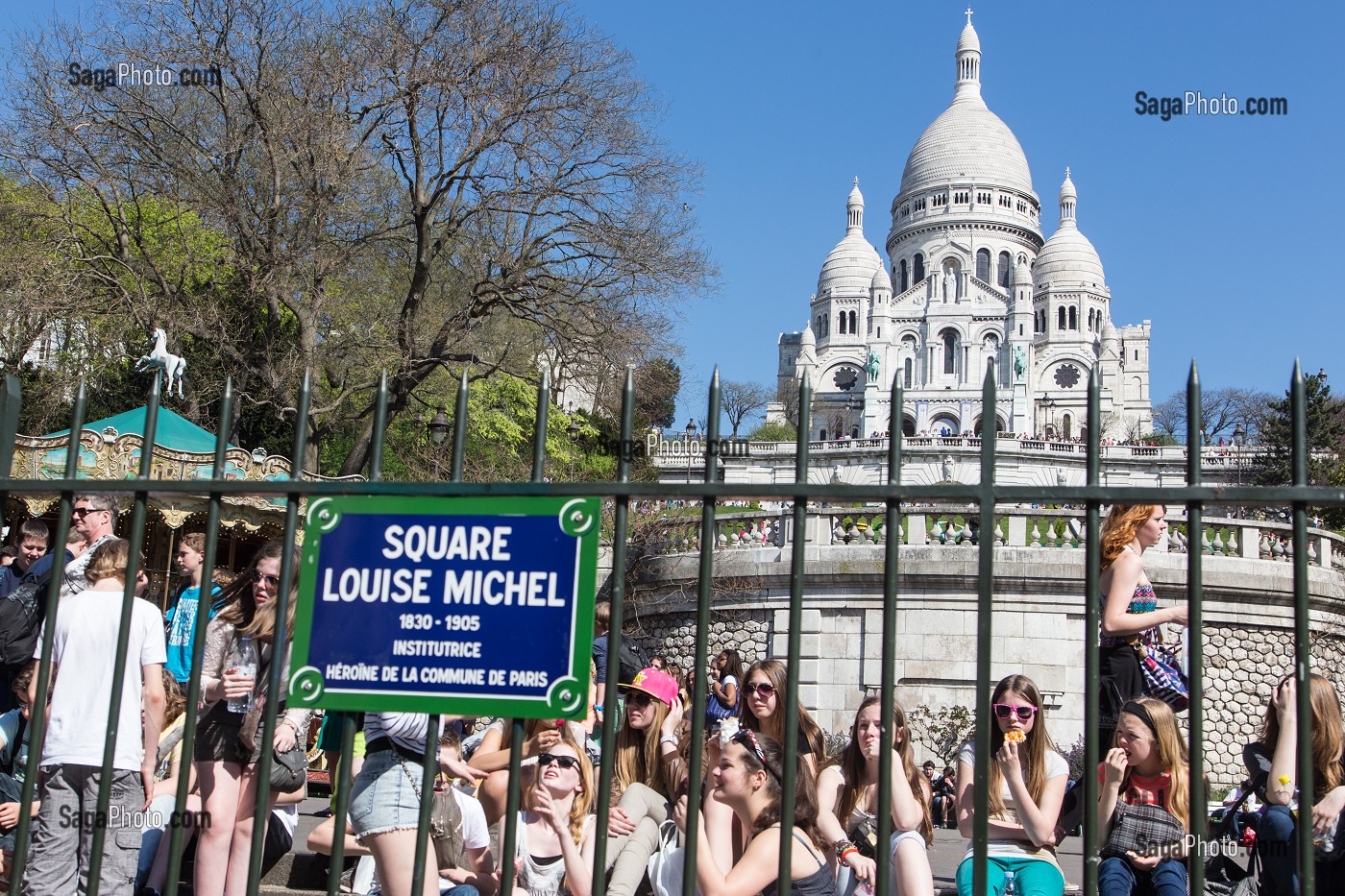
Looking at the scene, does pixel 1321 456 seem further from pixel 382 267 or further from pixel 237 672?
pixel 237 672

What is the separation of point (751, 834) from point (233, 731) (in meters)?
2.00

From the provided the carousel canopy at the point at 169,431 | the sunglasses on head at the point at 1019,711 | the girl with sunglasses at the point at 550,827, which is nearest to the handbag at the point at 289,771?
the girl with sunglasses at the point at 550,827

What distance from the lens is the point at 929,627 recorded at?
16.5 metres

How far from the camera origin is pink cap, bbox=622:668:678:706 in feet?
19.3

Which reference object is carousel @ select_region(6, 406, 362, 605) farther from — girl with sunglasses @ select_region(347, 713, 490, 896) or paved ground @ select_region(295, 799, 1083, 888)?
girl with sunglasses @ select_region(347, 713, 490, 896)

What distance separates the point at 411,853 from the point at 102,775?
3.82 ft

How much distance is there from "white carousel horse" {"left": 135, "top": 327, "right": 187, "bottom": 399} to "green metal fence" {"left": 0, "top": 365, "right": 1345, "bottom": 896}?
13.3 meters

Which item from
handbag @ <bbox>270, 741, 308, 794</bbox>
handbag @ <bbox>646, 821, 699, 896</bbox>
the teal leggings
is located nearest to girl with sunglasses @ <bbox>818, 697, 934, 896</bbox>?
the teal leggings

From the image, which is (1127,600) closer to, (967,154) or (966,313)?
(966,313)

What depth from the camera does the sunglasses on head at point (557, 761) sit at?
4871 millimetres

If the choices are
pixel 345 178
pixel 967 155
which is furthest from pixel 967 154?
pixel 345 178

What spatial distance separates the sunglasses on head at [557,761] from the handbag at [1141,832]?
6.52 ft

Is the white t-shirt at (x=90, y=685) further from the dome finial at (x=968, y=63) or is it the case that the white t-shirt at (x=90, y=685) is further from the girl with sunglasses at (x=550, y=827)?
the dome finial at (x=968, y=63)

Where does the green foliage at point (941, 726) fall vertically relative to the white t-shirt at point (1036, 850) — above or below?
below
